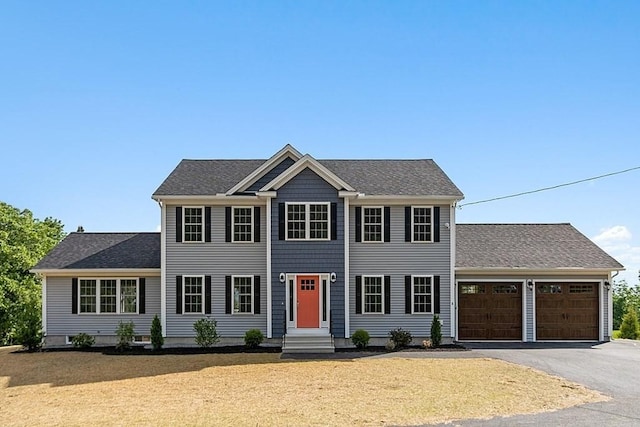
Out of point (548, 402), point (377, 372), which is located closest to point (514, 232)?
point (377, 372)

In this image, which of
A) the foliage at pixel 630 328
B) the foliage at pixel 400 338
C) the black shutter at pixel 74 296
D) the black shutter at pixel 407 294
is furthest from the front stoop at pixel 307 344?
the foliage at pixel 630 328

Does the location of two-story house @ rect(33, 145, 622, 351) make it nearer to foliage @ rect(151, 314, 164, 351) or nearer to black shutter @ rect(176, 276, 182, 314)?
black shutter @ rect(176, 276, 182, 314)

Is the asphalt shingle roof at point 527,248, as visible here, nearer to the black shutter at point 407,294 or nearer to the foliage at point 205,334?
the black shutter at point 407,294

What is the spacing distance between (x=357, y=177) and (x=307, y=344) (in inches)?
282

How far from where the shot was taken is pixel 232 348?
2205 cm

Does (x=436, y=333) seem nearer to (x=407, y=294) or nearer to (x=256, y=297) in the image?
(x=407, y=294)

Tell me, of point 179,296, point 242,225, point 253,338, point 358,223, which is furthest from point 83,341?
point 358,223

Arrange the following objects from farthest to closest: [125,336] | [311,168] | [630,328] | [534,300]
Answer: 1. [630,328]
2. [534,300]
3. [311,168]
4. [125,336]

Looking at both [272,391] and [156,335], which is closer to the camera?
[272,391]

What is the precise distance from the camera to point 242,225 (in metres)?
23.1

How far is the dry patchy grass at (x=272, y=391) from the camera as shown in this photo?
11.8 metres

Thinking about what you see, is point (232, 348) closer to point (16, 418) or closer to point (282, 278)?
point (282, 278)

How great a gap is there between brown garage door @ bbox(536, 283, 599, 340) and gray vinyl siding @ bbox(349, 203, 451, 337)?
13.4ft

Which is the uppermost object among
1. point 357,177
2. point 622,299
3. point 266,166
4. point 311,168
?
point 266,166
